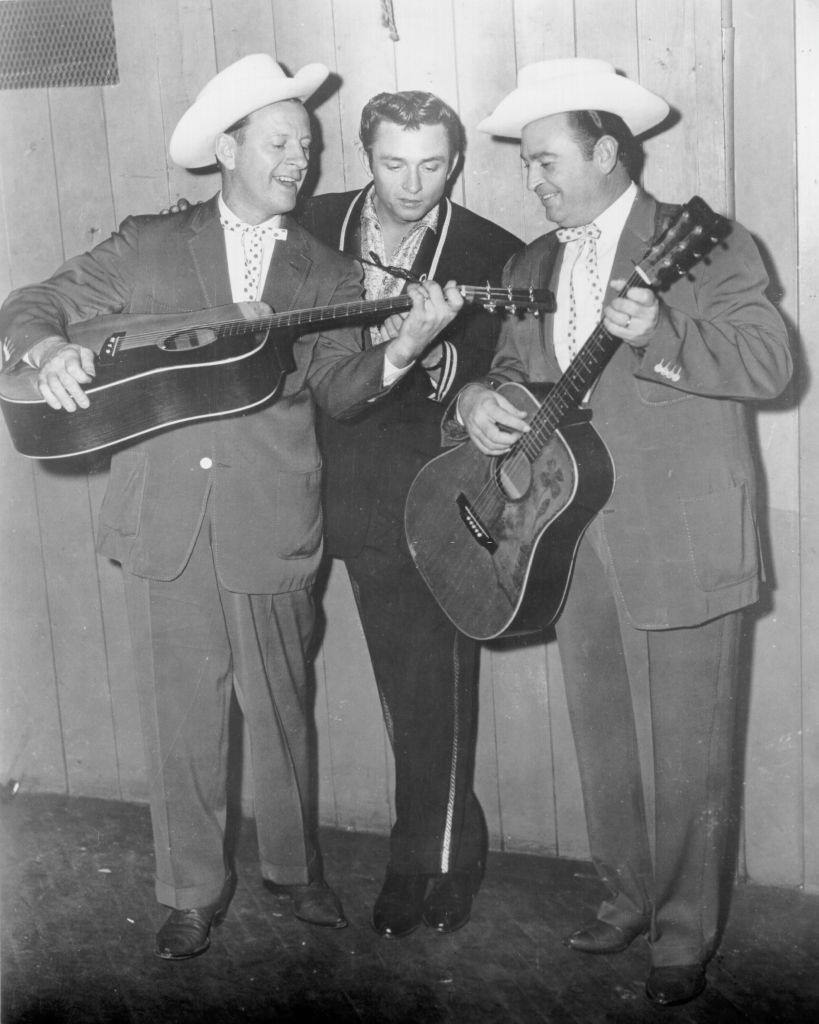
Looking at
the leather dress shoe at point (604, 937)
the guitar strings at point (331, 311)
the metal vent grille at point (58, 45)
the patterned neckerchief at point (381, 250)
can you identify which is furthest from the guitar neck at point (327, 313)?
the leather dress shoe at point (604, 937)

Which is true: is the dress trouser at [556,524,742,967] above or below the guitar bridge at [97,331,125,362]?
below

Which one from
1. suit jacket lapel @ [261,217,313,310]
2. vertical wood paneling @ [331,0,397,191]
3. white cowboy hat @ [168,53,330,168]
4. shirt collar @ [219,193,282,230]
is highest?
vertical wood paneling @ [331,0,397,191]

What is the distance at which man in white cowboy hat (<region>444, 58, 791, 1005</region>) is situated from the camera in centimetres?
230

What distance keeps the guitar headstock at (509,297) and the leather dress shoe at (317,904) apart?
162cm

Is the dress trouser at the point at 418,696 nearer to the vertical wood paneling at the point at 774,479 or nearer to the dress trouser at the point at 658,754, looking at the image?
the dress trouser at the point at 658,754

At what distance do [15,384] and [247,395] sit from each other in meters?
0.56

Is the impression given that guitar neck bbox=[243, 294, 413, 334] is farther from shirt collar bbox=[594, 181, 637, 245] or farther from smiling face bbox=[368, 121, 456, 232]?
shirt collar bbox=[594, 181, 637, 245]

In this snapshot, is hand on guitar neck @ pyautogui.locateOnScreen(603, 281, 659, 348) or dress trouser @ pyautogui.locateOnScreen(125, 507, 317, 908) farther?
dress trouser @ pyautogui.locateOnScreen(125, 507, 317, 908)

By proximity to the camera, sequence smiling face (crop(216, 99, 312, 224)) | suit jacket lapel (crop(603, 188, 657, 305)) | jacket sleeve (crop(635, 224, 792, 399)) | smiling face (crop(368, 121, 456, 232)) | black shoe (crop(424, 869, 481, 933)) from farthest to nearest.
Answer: black shoe (crop(424, 869, 481, 933))
smiling face (crop(368, 121, 456, 232))
smiling face (crop(216, 99, 312, 224))
suit jacket lapel (crop(603, 188, 657, 305))
jacket sleeve (crop(635, 224, 792, 399))

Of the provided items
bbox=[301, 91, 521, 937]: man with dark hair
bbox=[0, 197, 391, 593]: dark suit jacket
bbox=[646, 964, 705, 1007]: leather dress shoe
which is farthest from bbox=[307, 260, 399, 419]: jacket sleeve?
bbox=[646, 964, 705, 1007]: leather dress shoe

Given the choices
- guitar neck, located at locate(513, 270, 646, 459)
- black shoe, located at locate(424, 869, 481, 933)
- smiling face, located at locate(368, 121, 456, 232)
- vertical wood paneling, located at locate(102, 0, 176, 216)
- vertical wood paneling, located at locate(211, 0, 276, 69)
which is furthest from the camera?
vertical wood paneling, located at locate(102, 0, 176, 216)

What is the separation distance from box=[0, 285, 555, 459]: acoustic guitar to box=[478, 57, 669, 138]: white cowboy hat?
406 millimetres

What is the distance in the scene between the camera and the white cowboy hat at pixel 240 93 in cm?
262

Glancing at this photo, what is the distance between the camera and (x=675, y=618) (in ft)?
7.82
